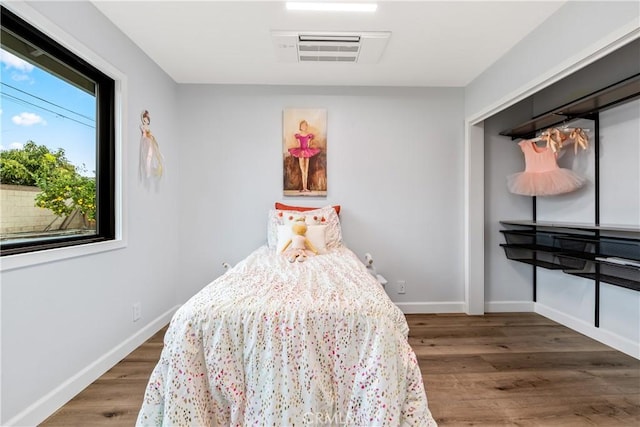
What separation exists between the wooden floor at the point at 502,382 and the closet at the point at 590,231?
562 mm

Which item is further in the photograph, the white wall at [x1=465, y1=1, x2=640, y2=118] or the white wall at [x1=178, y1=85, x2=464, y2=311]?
the white wall at [x1=178, y1=85, x2=464, y2=311]

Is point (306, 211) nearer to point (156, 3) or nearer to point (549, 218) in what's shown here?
point (156, 3)

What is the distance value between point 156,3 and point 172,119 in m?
1.25

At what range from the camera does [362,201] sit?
316 cm

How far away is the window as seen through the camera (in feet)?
4.97

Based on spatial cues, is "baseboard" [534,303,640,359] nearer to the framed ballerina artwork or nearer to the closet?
the closet

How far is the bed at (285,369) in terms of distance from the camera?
1295mm

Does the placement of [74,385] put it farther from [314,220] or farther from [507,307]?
[507,307]

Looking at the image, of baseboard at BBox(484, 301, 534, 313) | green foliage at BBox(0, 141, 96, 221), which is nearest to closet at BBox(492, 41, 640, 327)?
baseboard at BBox(484, 301, 534, 313)

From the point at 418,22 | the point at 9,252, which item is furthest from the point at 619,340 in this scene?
the point at 9,252

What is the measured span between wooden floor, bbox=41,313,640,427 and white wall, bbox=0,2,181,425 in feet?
0.57

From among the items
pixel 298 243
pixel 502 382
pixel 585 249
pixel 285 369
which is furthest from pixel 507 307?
pixel 285 369

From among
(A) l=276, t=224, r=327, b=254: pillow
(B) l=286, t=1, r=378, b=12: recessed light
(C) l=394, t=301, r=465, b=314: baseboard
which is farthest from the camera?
(C) l=394, t=301, r=465, b=314: baseboard

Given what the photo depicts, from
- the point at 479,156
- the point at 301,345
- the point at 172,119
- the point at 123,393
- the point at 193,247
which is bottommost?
the point at 123,393
